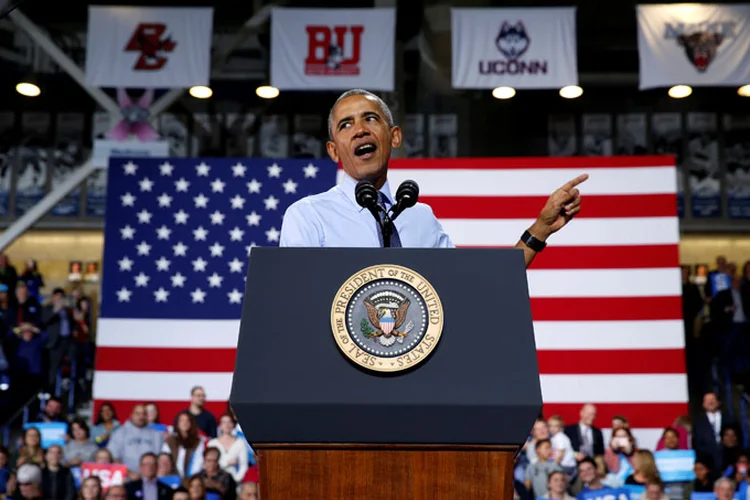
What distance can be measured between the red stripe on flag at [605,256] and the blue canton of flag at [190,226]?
263cm

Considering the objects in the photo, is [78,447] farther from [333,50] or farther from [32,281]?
[32,281]

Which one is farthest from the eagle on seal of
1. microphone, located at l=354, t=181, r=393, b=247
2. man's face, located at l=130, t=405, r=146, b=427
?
man's face, located at l=130, t=405, r=146, b=427

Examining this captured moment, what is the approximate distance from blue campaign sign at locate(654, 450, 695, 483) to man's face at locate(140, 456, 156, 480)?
4.39m

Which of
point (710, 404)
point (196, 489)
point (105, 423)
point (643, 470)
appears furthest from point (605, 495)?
point (105, 423)

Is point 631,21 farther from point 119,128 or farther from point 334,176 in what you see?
point 119,128

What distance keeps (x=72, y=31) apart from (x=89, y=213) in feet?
14.0

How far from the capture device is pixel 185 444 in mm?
9742

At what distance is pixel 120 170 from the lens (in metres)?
12.4

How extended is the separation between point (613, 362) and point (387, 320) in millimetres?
9673

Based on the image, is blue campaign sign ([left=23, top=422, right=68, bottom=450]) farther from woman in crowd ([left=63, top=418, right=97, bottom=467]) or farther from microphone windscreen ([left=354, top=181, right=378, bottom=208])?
microphone windscreen ([left=354, top=181, right=378, bottom=208])

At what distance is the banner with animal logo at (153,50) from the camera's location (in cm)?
Answer: 1218

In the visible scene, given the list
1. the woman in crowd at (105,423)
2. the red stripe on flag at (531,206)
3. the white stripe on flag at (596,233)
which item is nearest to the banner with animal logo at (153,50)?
the red stripe on flag at (531,206)

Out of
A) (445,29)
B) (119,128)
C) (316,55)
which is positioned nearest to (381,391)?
(316,55)

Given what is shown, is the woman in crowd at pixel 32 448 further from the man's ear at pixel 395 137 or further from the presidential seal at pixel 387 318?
the presidential seal at pixel 387 318
